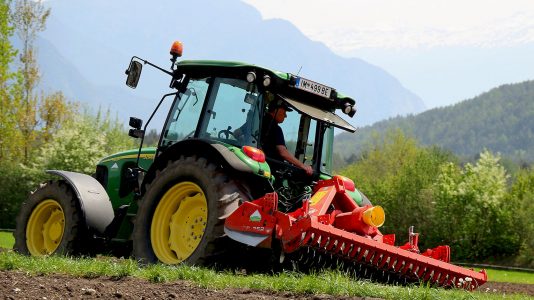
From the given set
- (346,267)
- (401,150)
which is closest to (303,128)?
(346,267)

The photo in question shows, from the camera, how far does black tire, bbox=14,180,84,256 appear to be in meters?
10.9

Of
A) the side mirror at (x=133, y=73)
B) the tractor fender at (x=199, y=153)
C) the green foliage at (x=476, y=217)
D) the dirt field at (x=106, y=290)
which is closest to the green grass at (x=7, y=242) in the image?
the side mirror at (x=133, y=73)

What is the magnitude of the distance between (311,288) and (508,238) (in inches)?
1385

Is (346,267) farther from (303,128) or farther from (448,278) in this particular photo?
(303,128)

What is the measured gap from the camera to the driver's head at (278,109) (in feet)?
32.3

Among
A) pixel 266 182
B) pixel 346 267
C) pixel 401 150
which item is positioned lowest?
pixel 346 267

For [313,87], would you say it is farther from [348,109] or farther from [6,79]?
[6,79]

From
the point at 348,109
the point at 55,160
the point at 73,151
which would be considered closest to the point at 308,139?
the point at 348,109

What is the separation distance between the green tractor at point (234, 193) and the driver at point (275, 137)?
3 cm

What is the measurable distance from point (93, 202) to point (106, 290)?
4.31 metres

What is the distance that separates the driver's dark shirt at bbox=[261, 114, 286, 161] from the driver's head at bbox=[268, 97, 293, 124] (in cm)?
7

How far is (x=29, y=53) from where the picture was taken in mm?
51250

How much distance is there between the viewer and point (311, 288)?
267 inches

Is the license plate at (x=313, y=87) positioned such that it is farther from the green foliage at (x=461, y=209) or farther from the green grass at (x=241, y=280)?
the green foliage at (x=461, y=209)
